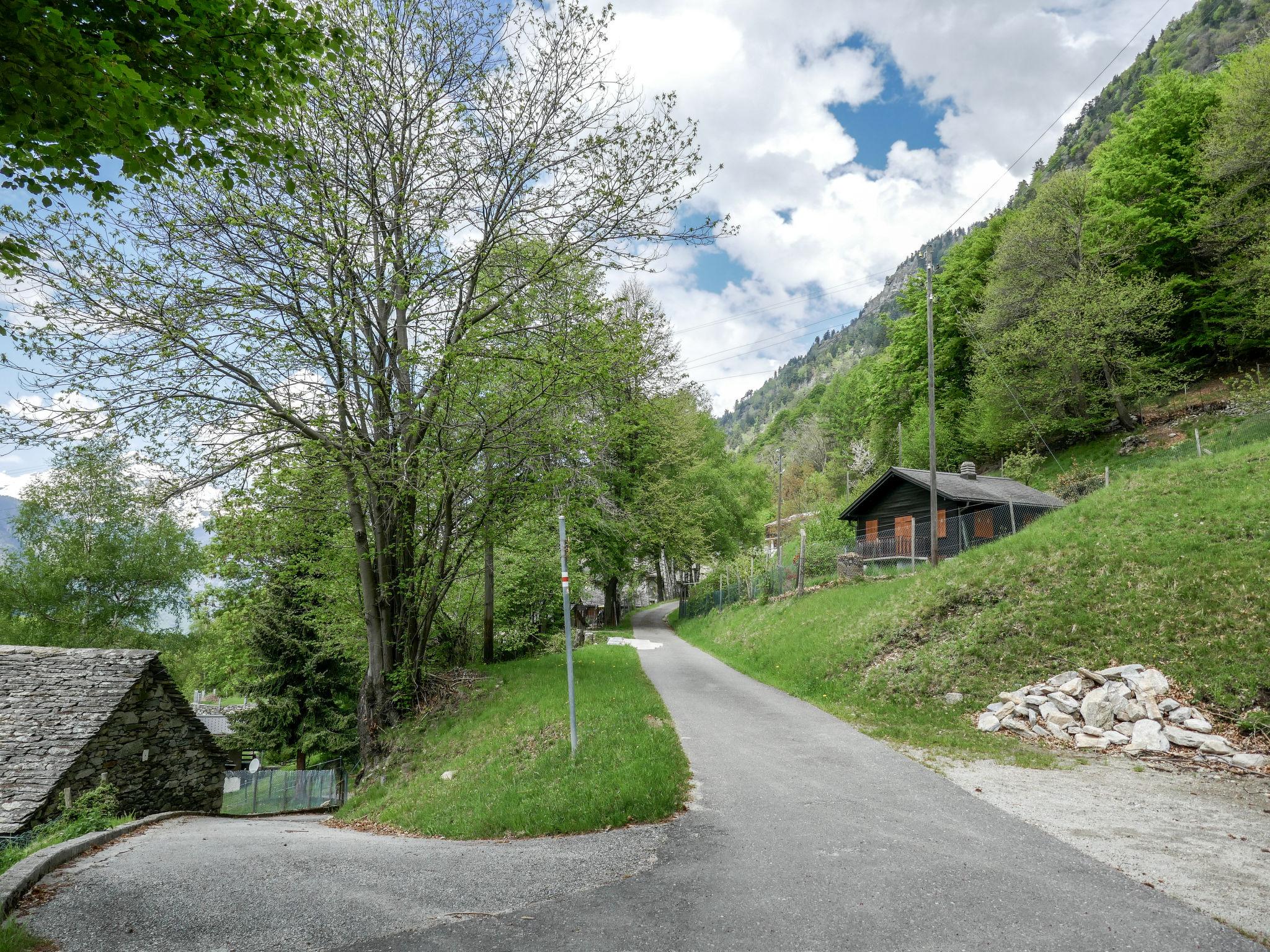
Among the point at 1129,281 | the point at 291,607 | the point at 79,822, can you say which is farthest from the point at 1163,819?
the point at 1129,281

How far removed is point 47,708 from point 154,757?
2.53 m

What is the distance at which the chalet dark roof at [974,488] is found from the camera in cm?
2450

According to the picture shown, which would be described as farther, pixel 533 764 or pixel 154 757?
pixel 154 757

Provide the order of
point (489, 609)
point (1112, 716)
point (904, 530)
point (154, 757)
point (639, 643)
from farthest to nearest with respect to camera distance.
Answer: point (904, 530) → point (639, 643) → point (489, 609) → point (154, 757) → point (1112, 716)

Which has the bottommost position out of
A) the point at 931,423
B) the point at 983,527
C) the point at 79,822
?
the point at 79,822

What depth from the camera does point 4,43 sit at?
4.09 meters

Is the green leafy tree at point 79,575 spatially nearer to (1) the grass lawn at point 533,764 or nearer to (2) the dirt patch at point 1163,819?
(1) the grass lawn at point 533,764

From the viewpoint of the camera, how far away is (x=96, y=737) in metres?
13.5

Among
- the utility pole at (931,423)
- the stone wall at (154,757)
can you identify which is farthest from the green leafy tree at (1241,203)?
the stone wall at (154,757)

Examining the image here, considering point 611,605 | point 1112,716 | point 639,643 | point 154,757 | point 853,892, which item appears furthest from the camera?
point 611,605

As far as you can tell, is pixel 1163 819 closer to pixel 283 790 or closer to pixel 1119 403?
pixel 283 790

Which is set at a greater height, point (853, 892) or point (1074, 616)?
point (1074, 616)

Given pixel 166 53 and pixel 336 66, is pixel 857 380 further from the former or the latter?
pixel 166 53

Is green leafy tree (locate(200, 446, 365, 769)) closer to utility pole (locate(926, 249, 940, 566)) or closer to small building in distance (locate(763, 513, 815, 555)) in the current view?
utility pole (locate(926, 249, 940, 566))
